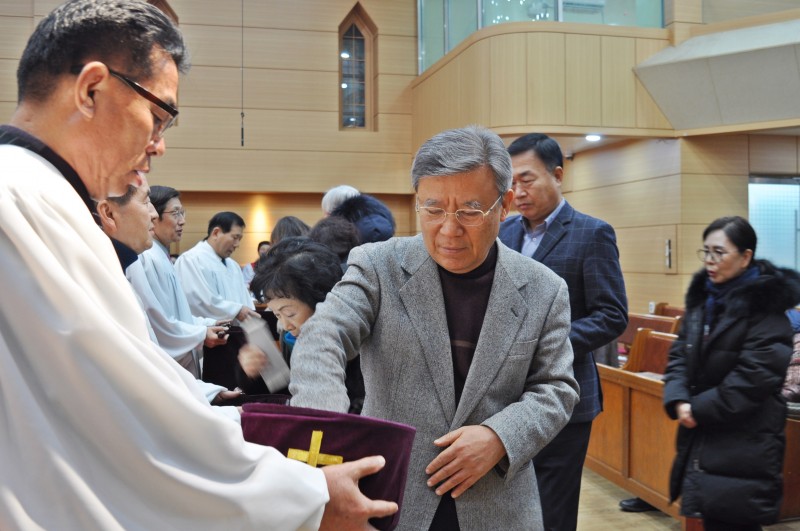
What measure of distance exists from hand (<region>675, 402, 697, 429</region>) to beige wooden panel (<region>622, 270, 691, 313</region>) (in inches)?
208

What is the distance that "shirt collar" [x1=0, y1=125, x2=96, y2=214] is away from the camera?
39.5 inches

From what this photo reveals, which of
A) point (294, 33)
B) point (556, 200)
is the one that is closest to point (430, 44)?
point (294, 33)

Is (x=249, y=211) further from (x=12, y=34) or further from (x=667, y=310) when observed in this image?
(x=667, y=310)

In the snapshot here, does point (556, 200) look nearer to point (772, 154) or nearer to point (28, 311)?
point (28, 311)

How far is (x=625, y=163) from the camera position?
28.5ft

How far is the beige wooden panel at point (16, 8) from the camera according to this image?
33.2ft

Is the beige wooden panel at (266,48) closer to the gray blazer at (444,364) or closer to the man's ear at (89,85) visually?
the gray blazer at (444,364)

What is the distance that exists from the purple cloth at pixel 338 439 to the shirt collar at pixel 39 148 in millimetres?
472

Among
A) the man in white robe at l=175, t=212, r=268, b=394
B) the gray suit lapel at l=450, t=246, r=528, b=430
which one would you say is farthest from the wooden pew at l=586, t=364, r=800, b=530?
the gray suit lapel at l=450, t=246, r=528, b=430

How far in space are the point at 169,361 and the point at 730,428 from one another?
2.45 metres

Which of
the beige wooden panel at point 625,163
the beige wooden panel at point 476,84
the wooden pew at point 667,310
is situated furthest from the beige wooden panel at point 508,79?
the wooden pew at point 667,310

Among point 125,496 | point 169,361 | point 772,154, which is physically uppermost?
point 772,154

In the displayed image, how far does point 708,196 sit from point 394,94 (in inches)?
205

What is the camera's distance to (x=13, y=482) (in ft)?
2.72
